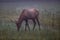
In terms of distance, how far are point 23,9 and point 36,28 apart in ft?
1.16

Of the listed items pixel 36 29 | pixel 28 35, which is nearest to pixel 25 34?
pixel 28 35

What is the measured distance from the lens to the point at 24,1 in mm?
1923

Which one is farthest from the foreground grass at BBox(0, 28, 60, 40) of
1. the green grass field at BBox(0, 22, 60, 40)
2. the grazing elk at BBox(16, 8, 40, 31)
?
the grazing elk at BBox(16, 8, 40, 31)

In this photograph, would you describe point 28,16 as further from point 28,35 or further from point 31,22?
point 28,35

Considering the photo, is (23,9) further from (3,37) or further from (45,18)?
(3,37)

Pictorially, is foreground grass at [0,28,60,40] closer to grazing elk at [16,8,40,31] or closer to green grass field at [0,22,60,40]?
green grass field at [0,22,60,40]

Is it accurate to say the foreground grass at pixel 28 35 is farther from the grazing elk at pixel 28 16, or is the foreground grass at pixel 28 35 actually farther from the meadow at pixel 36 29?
the grazing elk at pixel 28 16

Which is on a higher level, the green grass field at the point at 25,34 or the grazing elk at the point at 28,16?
the grazing elk at the point at 28,16

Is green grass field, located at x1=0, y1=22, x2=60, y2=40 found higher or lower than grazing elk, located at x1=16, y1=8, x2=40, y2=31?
lower

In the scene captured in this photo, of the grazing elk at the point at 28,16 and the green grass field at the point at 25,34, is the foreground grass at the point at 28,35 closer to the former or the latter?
the green grass field at the point at 25,34

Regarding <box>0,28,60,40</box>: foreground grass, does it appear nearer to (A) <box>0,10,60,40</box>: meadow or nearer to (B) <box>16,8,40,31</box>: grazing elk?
(A) <box>0,10,60,40</box>: meadow

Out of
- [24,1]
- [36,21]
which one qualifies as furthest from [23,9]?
[36,21]

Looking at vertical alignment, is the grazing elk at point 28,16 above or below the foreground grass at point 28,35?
above

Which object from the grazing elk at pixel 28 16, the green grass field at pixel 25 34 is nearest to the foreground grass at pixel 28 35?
the green grass field at pixel 25 34
